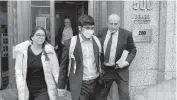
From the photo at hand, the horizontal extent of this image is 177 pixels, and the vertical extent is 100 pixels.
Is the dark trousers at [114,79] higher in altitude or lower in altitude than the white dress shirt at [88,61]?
lower

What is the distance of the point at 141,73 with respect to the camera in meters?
6.53

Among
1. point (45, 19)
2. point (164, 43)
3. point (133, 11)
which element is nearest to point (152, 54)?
point (164, 43)

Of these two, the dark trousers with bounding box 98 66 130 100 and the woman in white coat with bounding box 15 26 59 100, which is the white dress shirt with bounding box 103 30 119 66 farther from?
the woman in white coat with bounding box 15 26 59 100

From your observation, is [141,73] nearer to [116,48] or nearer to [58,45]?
[116,48]

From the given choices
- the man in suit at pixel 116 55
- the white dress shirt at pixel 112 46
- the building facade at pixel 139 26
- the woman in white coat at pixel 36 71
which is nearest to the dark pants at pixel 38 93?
the woman in white coat at pixel 36 71

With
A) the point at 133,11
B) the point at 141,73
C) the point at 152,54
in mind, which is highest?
the point at 133,11

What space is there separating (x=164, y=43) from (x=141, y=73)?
82 cm

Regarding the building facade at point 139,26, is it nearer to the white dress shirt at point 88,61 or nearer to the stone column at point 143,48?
the stone column at point 143,48

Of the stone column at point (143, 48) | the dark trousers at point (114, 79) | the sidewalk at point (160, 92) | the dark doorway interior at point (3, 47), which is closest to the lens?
the dark trousers at point (114, 79)

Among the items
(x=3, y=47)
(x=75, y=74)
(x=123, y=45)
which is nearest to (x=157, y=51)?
(x=123, y=45)

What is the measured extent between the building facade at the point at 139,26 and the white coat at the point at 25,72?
8.97 ft

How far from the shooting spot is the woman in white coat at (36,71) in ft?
12.4

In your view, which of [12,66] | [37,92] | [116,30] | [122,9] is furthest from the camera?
[12,66]

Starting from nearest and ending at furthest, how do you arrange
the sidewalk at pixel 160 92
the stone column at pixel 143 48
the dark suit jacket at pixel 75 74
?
the dark suit jacket at pixel 75 74 → the sidewalk at pixel 160 92 → the stone column at pixel 143 48
